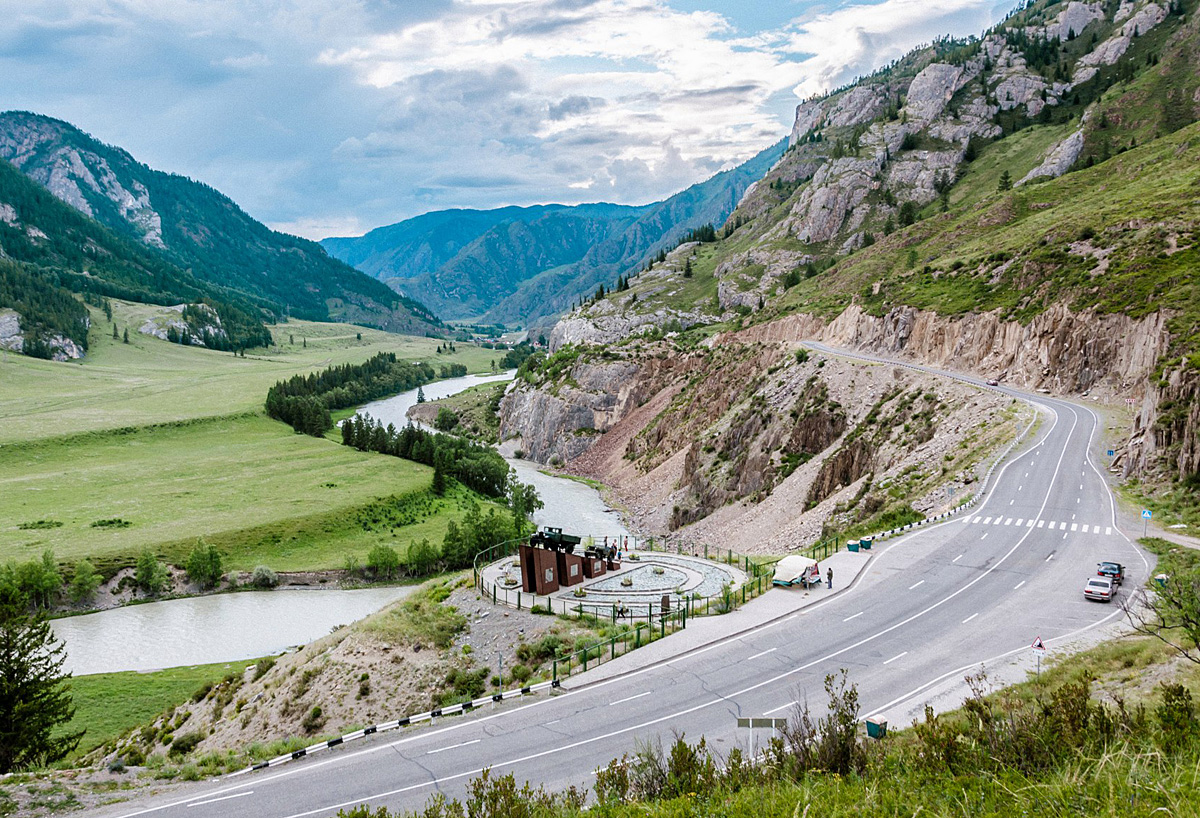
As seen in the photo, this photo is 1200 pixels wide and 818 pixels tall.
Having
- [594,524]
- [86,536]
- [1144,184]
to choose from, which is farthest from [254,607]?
[1144,184]

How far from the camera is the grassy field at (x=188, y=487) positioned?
75250mm

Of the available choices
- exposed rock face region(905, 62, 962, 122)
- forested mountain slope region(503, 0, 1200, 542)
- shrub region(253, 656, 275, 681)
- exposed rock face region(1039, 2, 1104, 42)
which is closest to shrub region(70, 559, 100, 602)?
shrub region(253, 656, 275, 681)

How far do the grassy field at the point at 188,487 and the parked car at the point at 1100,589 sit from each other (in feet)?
224

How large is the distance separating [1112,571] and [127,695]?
57.7m

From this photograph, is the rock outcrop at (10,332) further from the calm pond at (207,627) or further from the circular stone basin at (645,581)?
the circular stone basin at (645,581)

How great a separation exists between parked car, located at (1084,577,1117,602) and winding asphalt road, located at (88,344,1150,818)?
0.35 metres

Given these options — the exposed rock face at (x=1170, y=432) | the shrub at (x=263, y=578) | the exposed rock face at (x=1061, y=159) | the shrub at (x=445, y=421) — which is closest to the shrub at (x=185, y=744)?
the shrub at (x=263, y=578)

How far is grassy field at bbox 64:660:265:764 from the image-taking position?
40.9 metres

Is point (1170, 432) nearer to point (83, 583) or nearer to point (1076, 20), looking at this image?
point (83, 583)

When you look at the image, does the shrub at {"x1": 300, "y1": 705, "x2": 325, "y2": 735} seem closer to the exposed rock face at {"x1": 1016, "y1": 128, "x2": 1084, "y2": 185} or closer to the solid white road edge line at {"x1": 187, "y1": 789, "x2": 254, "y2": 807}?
the solid white road edge line at {"x1": 187, "y1": 789, "x2": 254, "y2": 807}

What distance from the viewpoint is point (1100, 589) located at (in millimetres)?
27156

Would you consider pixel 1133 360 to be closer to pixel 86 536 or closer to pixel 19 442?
pixel 86 536

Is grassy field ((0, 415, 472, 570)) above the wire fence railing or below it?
below

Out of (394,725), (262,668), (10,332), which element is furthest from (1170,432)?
(10,332)
